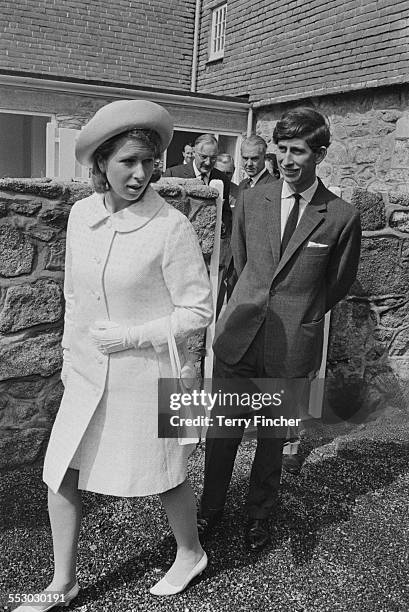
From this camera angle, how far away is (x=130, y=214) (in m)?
2.29

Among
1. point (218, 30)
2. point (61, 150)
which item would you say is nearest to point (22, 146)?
point (61, 150)

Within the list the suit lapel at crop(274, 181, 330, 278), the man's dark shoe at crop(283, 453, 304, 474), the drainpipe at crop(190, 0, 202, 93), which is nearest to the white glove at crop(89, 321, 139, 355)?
the suit lapel at crop(274, 181, 330, 278)

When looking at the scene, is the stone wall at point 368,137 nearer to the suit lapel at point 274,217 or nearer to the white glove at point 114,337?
the suit lapel at point 274,217

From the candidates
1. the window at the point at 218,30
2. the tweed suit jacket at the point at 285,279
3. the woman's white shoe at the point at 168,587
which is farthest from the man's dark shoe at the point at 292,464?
the window at the point at 218,30

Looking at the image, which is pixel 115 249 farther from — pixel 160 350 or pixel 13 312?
pixel 13 312

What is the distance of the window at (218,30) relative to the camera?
14600 millimetres

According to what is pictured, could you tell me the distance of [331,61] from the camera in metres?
10.2

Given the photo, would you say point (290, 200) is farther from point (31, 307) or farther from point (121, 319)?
point (31, 307)

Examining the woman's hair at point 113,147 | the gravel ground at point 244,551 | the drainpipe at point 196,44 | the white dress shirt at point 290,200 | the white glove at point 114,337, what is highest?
the drainpipe at point 196,44

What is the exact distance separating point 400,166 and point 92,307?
25.1ft

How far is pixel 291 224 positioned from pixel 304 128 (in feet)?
1.48

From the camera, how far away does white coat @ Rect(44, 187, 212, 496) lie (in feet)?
A: 7.43

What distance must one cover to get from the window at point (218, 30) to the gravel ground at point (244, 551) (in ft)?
42.0

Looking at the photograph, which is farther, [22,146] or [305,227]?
[22,146]
